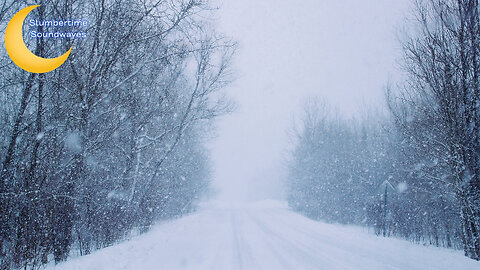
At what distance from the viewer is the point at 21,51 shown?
640 centimetres

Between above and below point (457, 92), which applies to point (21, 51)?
above

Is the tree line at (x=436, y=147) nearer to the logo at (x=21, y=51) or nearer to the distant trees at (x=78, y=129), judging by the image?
the distant trees at (x=78, y=129)

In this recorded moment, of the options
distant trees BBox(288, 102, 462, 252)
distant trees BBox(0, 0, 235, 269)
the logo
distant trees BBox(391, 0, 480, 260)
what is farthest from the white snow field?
the logo

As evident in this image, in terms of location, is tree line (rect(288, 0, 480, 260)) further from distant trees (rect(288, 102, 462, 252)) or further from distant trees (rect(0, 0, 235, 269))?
distant trees (rect(0, 0, 235, 269))

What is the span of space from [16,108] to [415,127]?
13162 mm

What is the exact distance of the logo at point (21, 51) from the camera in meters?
6.15

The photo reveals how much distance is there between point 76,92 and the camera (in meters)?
6.93

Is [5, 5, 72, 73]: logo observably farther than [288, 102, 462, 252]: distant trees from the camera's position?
No

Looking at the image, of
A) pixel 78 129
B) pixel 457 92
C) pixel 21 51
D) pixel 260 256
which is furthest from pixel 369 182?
pixel 21 51

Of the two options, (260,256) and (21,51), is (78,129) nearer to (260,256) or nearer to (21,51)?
(21,51)

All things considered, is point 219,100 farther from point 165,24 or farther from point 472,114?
point 472,114

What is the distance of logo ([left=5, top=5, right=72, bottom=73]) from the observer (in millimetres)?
6148

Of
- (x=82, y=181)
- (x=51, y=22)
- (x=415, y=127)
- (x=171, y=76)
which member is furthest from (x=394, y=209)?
(x=51, y=22)

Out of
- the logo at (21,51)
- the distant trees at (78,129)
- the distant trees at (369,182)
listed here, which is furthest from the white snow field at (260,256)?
the logo at (21,51)
